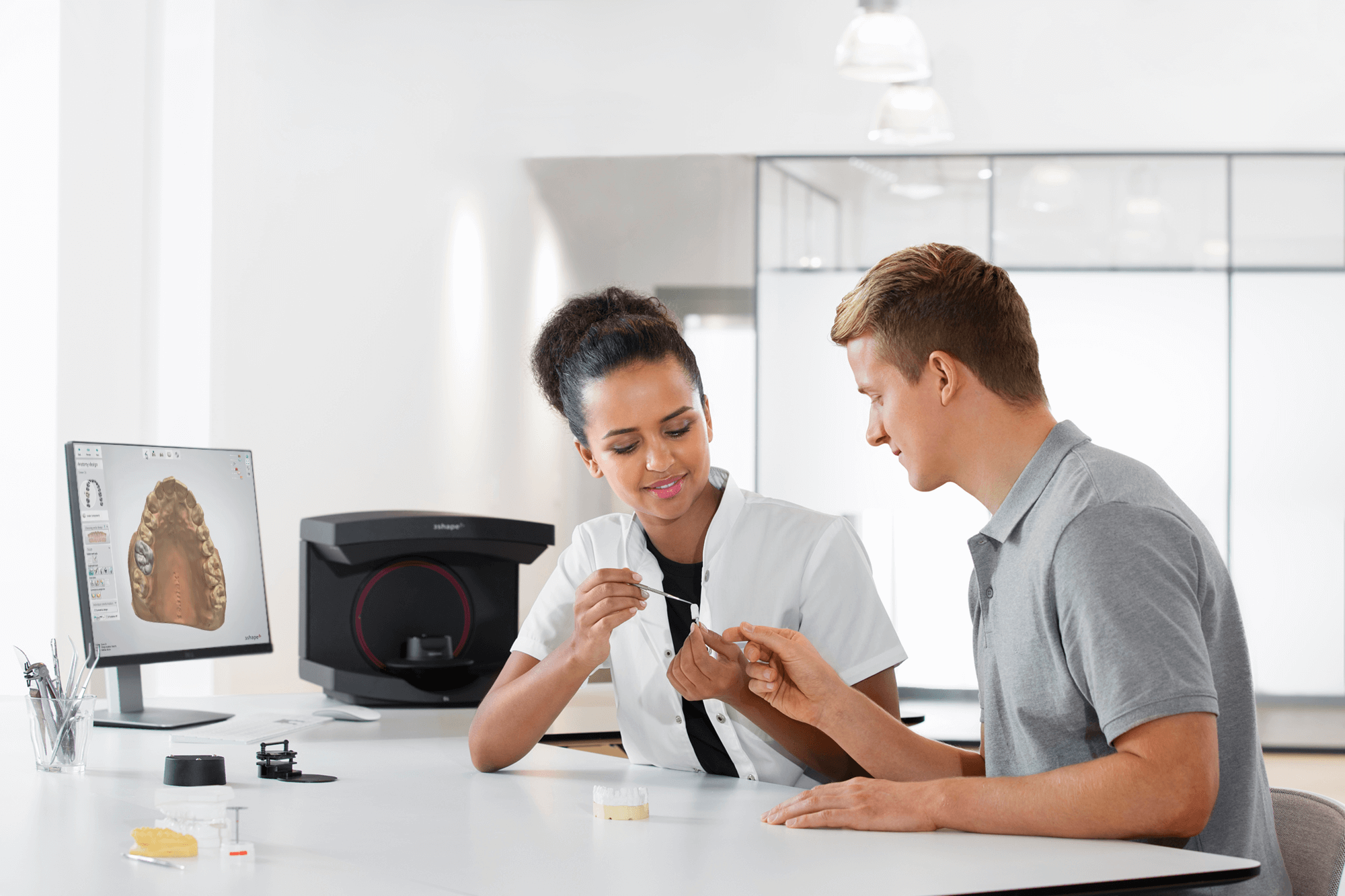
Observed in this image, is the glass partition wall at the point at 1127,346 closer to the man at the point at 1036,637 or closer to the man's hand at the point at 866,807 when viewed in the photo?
the man at the point at 1036,637

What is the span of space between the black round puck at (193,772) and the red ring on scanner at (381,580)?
0.93 metres

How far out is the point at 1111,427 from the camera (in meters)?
5.20

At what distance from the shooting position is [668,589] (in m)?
1.97

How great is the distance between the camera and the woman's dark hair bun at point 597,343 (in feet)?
6.07

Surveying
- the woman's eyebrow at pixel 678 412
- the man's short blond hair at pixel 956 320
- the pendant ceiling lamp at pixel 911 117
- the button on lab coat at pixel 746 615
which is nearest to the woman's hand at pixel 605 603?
the button on lab coat at pixel 746 615

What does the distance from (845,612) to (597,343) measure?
0.59m

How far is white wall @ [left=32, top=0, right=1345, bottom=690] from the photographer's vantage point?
196 inches

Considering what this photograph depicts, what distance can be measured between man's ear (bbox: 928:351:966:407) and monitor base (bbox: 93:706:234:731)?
153 centimetres

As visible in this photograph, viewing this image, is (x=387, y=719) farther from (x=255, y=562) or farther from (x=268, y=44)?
(x=268, y=44)

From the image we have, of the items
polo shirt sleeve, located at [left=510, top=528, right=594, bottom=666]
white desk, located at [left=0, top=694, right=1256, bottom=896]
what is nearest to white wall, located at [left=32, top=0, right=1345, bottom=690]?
polo shirt sleeve, located at [left=510, top=528, right=594, bottom=666]

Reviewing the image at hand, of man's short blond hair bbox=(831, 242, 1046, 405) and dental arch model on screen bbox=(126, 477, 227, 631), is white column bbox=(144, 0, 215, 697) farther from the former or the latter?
man's short blond hair bbox=(831, 242, 1046, 405)

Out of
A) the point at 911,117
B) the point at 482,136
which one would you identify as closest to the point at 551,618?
the point at 911,117

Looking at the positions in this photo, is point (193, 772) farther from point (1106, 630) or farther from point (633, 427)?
point (1106, 630)

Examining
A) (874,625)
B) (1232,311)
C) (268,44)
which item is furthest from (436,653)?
(1232,311)
